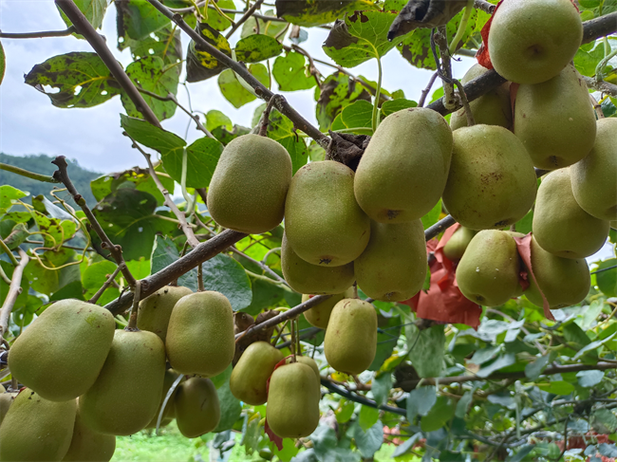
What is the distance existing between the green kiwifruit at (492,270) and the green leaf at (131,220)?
0.91 meters

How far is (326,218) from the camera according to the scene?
0.52 metres

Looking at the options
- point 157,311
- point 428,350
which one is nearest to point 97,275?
point 157,311

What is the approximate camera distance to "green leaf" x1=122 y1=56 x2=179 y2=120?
1347 millimetres

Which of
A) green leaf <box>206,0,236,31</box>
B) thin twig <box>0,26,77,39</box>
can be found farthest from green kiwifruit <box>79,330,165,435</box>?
green leaf <box>206,0,236,31</box>

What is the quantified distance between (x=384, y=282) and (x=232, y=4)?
127 cm

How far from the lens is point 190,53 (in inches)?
41.6

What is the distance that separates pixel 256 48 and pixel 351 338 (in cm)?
69

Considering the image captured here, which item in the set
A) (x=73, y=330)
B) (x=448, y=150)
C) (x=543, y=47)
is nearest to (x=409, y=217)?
(x=448, y=150)

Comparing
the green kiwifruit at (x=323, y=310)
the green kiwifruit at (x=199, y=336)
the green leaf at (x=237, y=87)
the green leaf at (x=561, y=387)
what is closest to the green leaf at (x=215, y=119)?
the green leaf at (x=237, y=87)

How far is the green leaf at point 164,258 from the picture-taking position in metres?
0.97

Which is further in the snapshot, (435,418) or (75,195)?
(435,418)

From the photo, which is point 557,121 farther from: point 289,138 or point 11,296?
point 11,296

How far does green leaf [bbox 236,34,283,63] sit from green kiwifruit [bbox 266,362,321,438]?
0.73 metres

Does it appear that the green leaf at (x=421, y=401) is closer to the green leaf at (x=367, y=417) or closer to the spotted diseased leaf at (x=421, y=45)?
the green leaf at (x=367, y=417)
